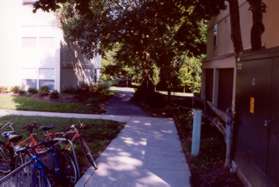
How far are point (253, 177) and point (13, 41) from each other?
2204 cm

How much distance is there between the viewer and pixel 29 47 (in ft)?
82.4

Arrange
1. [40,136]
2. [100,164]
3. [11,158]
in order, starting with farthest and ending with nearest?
[40,136]
[100,164]
[11,158]

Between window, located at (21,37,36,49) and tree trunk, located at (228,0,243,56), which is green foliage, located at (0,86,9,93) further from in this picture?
tree trunk, located at (228,0,243,56)

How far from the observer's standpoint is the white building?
24812 mm

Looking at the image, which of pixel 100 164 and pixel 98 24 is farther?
pixel 98 24

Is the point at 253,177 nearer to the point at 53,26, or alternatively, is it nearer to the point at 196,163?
the point at 196,163

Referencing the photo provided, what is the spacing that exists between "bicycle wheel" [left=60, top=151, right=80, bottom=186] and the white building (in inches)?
723

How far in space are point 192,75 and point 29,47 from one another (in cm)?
1600

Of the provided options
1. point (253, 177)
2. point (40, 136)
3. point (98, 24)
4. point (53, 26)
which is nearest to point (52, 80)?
point (53, 26)

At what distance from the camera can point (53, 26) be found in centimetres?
2484

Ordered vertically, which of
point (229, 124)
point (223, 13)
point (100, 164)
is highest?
point (223, 13)

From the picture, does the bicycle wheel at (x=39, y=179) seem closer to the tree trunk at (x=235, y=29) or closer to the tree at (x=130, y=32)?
the tree trunk at (x=235, y=29)

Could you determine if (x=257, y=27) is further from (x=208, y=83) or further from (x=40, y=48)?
(x=40, y=48)

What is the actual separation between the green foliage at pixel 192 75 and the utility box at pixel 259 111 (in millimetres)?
27249
